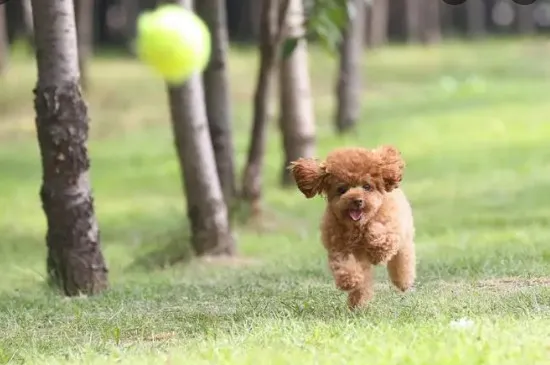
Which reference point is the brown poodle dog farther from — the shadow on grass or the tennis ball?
the shadow on grass

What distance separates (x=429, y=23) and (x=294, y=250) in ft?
104

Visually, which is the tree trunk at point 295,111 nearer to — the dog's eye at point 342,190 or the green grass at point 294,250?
the green grass at point 294,250

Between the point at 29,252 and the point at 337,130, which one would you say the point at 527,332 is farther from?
the point at 337,130

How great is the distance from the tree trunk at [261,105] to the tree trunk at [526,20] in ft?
117

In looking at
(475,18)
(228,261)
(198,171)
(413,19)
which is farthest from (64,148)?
(475,18)

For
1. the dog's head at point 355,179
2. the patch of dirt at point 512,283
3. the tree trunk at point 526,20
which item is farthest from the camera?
the tree trunk at point 526,20

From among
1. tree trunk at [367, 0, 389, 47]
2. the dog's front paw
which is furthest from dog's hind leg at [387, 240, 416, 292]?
tree trunk at [367, 0, 389, 47]

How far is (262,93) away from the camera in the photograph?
38.9ft

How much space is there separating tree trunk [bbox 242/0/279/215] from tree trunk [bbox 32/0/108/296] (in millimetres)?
3690

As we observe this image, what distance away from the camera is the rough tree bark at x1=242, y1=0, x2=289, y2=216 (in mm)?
11531

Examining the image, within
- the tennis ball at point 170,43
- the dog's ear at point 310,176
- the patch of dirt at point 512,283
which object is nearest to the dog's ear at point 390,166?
the dog's ear at point 310,176

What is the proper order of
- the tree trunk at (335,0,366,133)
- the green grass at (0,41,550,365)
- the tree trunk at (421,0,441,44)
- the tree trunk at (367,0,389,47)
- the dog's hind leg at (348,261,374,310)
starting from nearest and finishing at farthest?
the green grass at (0,41,550,365)
the dog's hind leg at (348,261,374,310)
the tree trunk at (335,0,366,133)
the tree trunk at (367,0,389,47)
the tree trunk at (421,0,441,44)

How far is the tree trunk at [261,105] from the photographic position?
11570 millimetres

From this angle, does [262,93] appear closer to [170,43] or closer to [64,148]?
[170,43]
